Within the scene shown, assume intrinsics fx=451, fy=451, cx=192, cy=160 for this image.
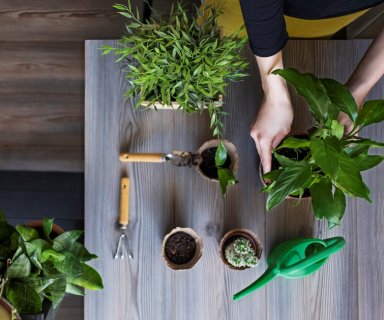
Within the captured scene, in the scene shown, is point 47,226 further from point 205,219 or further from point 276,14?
point 276,14

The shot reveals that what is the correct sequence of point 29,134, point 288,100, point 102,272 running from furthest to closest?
point 29,134 → point 102,272 → point 288,100

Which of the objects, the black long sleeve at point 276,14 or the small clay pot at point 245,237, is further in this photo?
the small clay pot at point 245,237

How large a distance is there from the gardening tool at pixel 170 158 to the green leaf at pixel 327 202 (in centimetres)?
33

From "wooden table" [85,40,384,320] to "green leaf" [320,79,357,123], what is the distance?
27cm

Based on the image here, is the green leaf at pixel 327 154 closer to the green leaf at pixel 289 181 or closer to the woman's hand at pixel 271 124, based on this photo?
the green leaf at pixel 289 181

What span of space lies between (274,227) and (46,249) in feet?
1.78

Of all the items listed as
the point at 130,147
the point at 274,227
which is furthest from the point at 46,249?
the point at 274,227

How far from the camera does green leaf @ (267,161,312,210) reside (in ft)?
2.71

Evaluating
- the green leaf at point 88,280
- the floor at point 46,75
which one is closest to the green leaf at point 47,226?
the green leaf at point 88,280

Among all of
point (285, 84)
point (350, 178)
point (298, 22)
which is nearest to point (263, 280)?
point (350, 178)

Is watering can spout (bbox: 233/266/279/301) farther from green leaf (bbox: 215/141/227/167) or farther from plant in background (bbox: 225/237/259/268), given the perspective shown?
green leaf (bbox: 215/141/227/167)

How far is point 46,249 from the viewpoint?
93 cm

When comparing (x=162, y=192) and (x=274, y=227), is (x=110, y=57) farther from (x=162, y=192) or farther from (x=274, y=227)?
(x=274, y=227)

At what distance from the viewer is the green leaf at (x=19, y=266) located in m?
0.92
